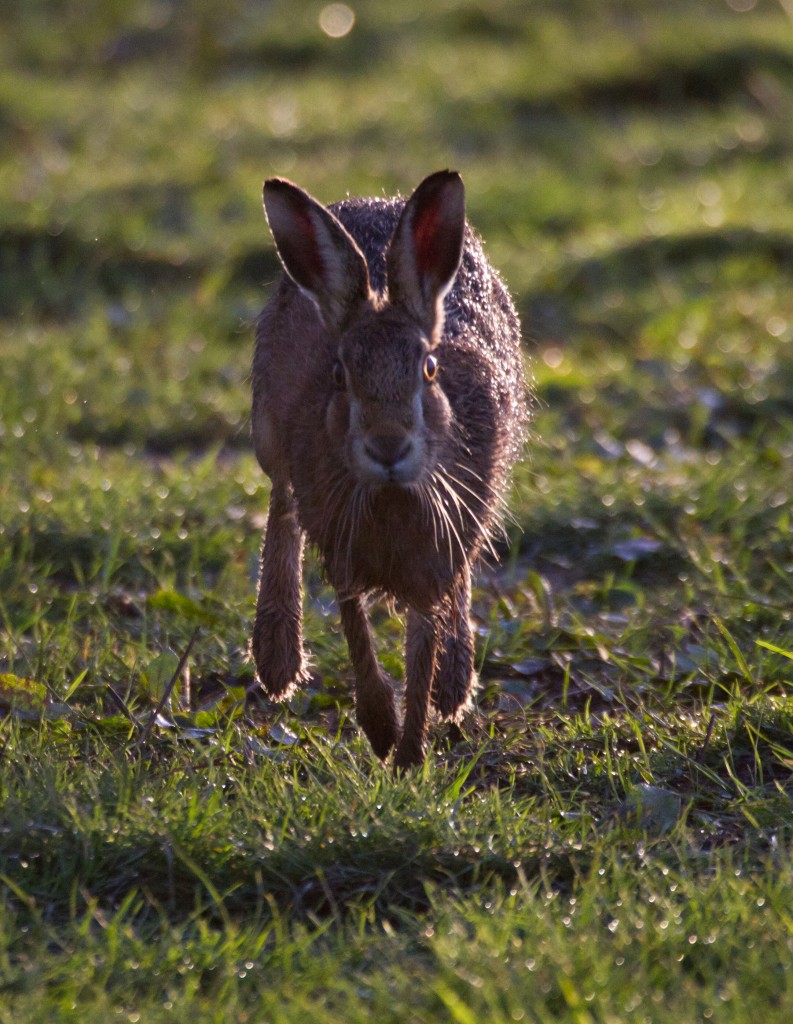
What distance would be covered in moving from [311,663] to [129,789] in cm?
110

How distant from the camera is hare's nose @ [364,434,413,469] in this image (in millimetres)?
3244

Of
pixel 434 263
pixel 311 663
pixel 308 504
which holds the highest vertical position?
pixel 434 263

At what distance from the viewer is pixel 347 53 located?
37.7 feet

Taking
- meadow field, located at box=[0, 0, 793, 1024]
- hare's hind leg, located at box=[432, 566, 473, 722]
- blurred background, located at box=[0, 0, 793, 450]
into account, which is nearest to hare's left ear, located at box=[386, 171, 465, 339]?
hare's hind leg, located at box=[432, 566, 473, 722]

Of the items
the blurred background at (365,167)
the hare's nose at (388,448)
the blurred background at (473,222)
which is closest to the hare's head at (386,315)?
the hare's nose at (388,448)

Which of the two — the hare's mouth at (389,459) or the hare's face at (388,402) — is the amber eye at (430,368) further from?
the hare's mouth at (389,459)

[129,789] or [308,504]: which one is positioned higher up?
[308,504]

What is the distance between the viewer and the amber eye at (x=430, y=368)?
137 inches

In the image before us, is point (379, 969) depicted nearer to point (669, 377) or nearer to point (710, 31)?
point (669, 377)

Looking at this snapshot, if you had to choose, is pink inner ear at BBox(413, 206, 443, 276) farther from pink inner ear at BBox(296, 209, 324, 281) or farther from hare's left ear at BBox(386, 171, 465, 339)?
pink inner ear at BBox(296, 209, 324, 281)

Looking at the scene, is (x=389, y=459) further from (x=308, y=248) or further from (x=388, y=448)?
(x=308, y=248)

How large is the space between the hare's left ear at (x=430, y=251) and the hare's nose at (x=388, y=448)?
1.37 feet

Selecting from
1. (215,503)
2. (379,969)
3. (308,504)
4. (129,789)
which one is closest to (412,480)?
(308,504)

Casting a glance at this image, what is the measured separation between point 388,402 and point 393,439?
0.10 m
